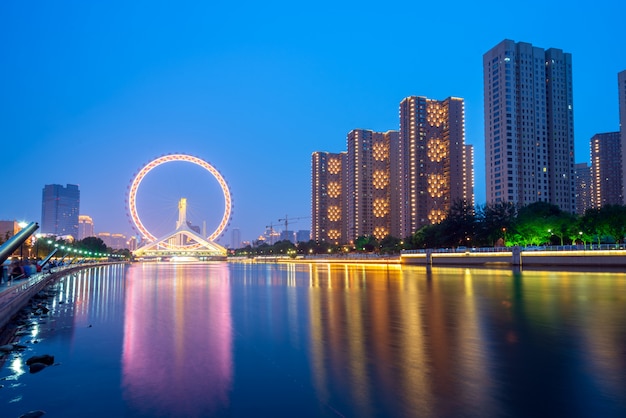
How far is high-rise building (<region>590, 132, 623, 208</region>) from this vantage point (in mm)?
186625

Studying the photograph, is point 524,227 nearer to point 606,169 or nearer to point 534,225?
point 534,225

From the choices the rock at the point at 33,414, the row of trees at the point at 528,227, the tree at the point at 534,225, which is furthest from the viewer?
the tree at the point at 534,225

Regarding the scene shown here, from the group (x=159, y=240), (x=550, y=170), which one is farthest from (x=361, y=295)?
(x=159, y=240)

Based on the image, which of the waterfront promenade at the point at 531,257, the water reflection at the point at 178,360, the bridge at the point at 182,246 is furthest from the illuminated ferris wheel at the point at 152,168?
the water reflection at the point at 178,360

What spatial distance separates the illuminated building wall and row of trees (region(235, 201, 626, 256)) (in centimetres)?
7206

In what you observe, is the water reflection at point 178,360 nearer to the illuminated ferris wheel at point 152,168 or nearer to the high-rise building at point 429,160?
the illuminated ferris wheel at point 152,168

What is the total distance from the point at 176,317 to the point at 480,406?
535 inches

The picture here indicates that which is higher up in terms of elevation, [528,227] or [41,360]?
[528,227]

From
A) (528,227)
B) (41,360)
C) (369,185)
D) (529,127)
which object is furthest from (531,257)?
(369,185)

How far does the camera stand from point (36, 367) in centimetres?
1110

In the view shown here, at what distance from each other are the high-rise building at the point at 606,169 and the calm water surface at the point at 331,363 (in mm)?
190691

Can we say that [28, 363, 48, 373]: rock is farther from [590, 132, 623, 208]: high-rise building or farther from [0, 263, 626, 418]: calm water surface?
[590, 132, 623, 208]: high-rise building

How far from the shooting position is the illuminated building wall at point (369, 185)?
18600 cm

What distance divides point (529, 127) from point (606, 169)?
285 feet
